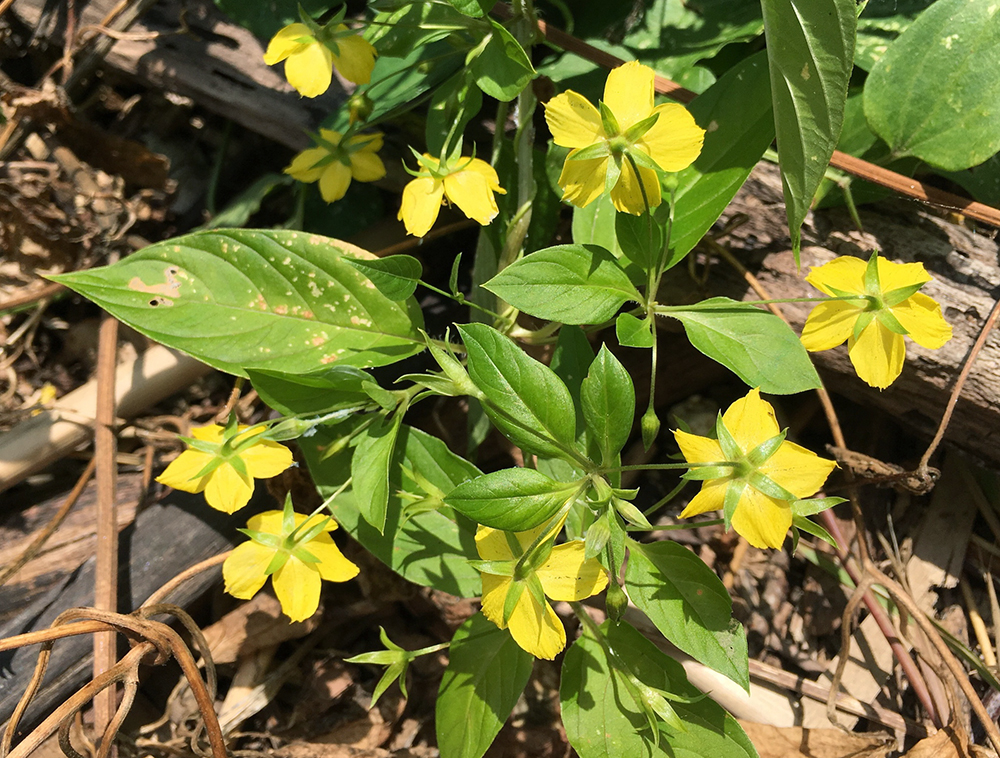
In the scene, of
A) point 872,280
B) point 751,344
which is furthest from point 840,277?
point 751,344

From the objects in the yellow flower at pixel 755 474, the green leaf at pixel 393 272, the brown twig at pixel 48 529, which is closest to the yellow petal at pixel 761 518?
the yellow flower at pixel 755 474

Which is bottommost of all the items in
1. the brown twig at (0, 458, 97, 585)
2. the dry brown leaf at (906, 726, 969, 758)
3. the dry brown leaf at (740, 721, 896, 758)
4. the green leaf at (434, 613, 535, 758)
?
the dry brown leaf at (740, 721, 896, 758)

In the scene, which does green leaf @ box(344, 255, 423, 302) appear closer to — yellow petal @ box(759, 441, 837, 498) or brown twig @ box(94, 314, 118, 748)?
yellow petal @ box(759, 441, 837, 498)

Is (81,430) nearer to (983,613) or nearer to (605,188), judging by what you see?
(605,188)

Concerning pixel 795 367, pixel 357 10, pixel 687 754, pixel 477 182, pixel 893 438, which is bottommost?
pixel 687 754

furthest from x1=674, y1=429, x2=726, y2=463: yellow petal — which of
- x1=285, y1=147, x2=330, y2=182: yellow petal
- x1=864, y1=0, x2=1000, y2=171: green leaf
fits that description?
x1=285, y1=147, x2=330, y2=182: yellow petal

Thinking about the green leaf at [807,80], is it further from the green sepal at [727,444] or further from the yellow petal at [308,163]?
the yellow petal at [308,163]

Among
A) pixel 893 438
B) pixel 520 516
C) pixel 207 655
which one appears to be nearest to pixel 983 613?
pixel 893 438
